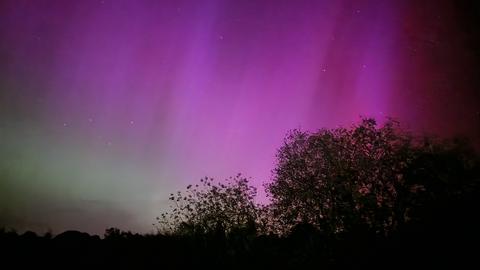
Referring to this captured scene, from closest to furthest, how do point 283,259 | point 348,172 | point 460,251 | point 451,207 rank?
point 460,251
point 451,207
point 283,259
point 348,172

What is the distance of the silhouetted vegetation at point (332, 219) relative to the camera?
171ft

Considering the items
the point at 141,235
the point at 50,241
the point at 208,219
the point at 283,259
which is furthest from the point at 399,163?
the point at 50,241

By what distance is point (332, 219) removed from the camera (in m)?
64.7

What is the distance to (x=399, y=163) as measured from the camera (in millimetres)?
62688

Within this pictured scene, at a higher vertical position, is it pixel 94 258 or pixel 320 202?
pixel 320 202

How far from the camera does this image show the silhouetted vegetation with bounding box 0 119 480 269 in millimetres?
52250

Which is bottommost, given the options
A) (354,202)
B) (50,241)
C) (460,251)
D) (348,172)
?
(460,251)

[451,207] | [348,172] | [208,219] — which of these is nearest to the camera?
[451,207]

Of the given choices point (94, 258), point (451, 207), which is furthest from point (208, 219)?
point (451, 207)

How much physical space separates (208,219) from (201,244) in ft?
32.6

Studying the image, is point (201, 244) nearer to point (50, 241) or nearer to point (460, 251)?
point (50, 241)

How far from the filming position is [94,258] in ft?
177

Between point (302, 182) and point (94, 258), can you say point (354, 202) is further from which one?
point (94, 258)

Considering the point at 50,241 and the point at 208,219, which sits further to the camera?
the point at 208,219
